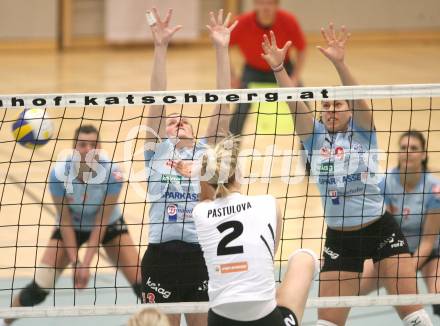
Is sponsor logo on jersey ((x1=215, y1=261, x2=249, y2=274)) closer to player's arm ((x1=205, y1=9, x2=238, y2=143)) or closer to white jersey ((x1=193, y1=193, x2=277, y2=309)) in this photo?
white jersey ((x1=193, y1=193, x2=277, y2=309))

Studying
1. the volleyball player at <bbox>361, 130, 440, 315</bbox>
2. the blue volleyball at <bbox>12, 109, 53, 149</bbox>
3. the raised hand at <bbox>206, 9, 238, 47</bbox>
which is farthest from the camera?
Result: the blue volleyball at <bbox>12, 109, 53, 149</bbox>

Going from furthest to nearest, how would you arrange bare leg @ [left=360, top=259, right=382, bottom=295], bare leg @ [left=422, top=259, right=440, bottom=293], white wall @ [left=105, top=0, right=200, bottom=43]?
white wall @ [left=105, top=0, right=200, bottom=43] → bare leg @ [left=422, top=259, right=440, bottom=293] → bare leg @ [left=360, top=259, right=382, bottom=295]

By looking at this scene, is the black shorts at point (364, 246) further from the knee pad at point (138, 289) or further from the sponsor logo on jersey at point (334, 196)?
the knee pad at point (138, 289)

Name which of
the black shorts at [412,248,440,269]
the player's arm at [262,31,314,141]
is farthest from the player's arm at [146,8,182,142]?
the black shorts at [412,248,440,269]

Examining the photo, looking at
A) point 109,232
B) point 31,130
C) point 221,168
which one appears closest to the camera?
point 221,168

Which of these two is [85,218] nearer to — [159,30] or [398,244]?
[159,30]

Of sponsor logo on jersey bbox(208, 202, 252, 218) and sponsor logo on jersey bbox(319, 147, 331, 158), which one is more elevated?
sponsor logo on jersey bbox(319, 147, 331, 158)

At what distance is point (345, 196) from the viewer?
546 cm

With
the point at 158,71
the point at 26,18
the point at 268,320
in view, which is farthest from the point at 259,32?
the point at 26,18

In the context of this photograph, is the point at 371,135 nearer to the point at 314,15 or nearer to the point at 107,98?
the point at 107,98

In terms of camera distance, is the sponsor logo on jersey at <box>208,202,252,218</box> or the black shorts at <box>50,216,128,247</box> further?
the black shorts at <box>50,216,128,247</box>

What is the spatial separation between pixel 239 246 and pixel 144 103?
135 cm

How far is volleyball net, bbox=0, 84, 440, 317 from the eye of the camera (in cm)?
524

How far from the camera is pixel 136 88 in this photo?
549 inches
